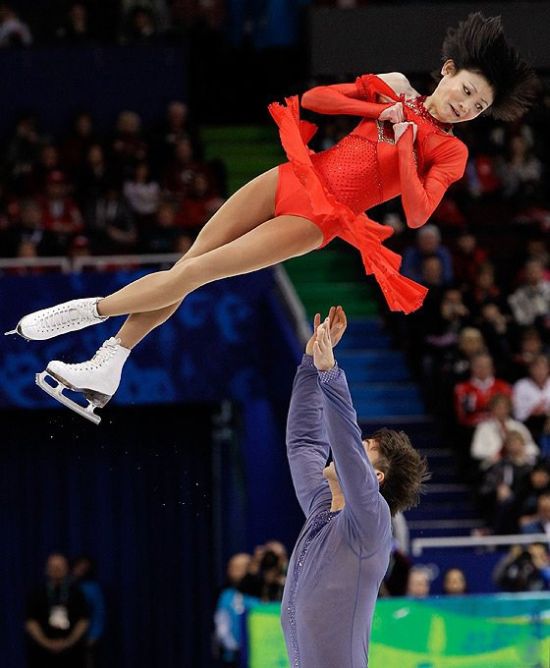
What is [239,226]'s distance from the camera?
4.78m

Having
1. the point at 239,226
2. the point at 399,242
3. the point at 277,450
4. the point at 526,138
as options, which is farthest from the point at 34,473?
the point at 239,226

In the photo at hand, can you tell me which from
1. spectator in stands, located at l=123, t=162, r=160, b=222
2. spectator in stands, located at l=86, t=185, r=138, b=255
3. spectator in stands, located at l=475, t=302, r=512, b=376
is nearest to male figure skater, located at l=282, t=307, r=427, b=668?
spectator in stands, located at l=475, t=302, r=512, b=376

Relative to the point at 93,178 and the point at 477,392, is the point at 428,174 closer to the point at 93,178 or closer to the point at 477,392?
the point at 477,392

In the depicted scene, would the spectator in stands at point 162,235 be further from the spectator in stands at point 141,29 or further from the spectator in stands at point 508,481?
the spectator in stands at point 508,481

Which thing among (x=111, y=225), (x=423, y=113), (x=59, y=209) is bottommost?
(x=423, y=113)

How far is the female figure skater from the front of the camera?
15.1ft

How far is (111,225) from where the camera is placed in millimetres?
11141

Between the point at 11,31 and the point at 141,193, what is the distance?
7.88ft

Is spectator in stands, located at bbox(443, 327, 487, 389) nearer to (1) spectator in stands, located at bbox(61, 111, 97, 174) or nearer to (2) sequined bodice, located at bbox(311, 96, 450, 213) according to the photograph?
(1) spectator in stands, located at bbox(61, 111, 97, 174)

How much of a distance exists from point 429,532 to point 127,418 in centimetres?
293

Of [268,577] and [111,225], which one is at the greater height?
[111,225]

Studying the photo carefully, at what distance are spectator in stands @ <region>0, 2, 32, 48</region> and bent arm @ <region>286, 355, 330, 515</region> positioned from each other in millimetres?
8909

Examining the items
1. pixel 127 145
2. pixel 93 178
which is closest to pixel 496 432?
pixel 93 178

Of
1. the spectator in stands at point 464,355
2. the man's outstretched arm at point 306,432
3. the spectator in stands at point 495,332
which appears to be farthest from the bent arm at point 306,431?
the spectator in stands at point 495,332
